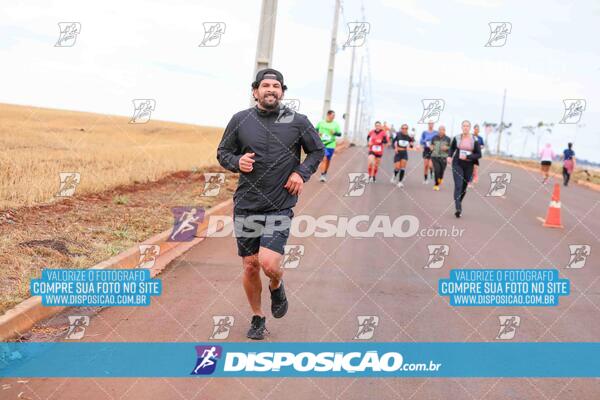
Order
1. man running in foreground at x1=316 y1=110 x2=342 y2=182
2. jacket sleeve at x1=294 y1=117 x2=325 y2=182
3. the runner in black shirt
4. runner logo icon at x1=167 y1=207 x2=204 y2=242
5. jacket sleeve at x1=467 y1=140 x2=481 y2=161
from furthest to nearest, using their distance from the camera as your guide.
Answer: the runner in black shirt → man running in foreground at x1=316 y1=110 x2=342 y2=182 → jacket sleeve at x1=467 y1=140 x2=481 y2=161 → runner logo icon at x1=167 y1=207 x2=204 y2=242 → jacket sleeve at x1=294 y1=117 x2=325 y2=182

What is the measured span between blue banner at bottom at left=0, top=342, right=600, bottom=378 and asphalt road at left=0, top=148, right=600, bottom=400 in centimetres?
17

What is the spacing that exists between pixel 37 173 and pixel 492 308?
38.2ft

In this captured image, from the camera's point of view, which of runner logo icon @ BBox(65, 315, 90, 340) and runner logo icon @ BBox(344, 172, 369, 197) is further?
runner logo icon @ BBox(344, 172, 369, 197)

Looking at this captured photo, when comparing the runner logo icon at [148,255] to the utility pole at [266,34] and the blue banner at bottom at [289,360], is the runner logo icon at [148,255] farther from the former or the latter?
the utility pole at [266,34]

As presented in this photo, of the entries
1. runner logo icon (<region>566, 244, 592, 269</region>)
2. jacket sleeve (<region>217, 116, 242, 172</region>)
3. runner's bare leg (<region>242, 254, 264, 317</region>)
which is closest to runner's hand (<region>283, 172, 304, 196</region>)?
jacket sleeve (<region>217, 116, 242, 172</region>)

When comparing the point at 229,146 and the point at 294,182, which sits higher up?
the point at 229,146

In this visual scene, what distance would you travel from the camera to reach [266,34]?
53.7 ft

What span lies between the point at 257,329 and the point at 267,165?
1385mm

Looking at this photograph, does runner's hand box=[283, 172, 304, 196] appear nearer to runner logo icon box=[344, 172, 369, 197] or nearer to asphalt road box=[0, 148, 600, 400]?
asphalt road box=[0, 148, 600, 400]

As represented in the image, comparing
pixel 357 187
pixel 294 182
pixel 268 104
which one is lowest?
pixel 357 187

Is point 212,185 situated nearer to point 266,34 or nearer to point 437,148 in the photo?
point 266,34

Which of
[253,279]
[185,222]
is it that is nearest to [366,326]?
[253,279]

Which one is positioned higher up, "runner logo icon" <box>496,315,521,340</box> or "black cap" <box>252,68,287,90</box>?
"black cap" <box>252,68,287,90</box>

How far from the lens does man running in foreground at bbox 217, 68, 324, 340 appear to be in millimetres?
6160
